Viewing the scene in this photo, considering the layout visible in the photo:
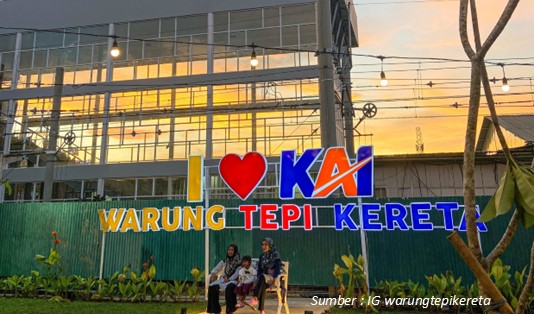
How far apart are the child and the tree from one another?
21.2 ft

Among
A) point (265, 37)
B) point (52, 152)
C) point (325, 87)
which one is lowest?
point (52, 152)

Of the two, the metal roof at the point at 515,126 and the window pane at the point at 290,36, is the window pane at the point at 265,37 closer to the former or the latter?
the window pane at the point at 290,36

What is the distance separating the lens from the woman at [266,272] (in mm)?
7121

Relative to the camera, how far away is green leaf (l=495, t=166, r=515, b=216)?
1.41 m

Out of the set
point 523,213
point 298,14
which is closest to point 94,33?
point 298,14

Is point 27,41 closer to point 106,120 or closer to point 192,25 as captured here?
point 106,120

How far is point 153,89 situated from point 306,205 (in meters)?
11.7

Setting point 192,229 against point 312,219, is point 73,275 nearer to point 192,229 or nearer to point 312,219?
point 192,229

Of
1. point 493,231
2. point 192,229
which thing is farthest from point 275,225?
point 493,231

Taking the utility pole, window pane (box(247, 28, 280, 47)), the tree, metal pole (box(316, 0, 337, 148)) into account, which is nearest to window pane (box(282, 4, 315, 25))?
window pane (box(247, 28, 280, 47))

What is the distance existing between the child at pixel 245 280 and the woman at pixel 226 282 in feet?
0.37

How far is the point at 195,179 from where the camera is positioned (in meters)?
9.38

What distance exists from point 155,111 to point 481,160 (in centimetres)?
1516

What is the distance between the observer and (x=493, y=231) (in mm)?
8625
